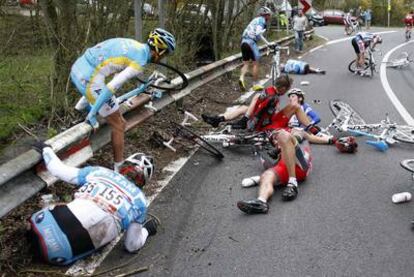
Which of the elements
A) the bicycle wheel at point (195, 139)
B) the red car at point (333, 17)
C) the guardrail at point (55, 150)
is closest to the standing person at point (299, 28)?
the guardrail at point (55, 150)

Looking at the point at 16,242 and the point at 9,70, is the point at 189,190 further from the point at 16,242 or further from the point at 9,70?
the point at 9,70

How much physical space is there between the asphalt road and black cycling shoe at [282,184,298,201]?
7cm

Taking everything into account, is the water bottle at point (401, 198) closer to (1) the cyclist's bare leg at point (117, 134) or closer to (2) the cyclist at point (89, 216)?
(2) the cyclist at point (89, 216)

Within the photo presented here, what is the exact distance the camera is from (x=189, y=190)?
6262 millimetres

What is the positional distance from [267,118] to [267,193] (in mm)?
2173

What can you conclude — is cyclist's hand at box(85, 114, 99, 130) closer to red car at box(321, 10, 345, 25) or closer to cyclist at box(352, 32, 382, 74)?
cyclist at box(352, 32, 382, 74)

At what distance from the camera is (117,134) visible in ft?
20.7

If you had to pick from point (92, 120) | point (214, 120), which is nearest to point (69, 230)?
point (92, 120)

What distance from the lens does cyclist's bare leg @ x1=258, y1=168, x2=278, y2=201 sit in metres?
5.85

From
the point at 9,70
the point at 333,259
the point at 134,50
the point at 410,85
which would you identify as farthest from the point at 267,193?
the point at 410,85

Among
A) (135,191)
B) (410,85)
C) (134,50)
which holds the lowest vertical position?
(410,85)

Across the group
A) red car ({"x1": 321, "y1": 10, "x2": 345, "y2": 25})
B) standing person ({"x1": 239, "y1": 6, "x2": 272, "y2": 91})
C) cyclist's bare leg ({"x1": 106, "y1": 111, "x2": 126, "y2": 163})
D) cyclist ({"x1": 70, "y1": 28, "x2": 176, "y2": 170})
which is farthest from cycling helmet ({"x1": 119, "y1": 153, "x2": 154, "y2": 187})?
red car ({"x1": 321, "y1": 10, "x2": 345, "y2": 25})

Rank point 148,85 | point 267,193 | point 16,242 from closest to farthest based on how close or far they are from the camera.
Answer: point 16,242 → point 267,193 → point 148,85

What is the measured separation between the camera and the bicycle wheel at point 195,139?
751 cm
